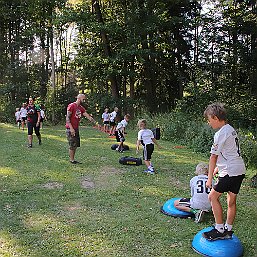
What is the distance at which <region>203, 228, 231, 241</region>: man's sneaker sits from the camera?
173 inches

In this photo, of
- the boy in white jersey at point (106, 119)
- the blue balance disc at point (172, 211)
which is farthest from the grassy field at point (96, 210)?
the boy in white jersey at point (106, 119)

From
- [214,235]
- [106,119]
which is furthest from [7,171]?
[106,119]

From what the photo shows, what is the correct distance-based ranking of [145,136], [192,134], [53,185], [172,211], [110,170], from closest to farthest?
[172,211]
[53,185]
[145,136]
[110,170]
[192,134]

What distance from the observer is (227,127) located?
4.29m

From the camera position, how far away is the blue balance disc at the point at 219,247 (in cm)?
422

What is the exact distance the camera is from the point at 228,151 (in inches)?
168

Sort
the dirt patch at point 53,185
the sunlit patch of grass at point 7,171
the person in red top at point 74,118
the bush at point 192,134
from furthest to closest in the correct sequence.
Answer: the bush at point 192,134
the person in red top at point 74,118
the sunlit patch of grass at point 7,171
the dirt patch at point 53,185

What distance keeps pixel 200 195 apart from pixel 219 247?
1210 millimetres

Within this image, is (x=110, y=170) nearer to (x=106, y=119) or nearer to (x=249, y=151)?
(x=249, y=151)

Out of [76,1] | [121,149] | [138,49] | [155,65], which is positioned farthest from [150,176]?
[76,1]

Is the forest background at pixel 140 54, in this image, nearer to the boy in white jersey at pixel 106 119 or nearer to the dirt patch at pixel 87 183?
the boy in white jersey at pixel 106 119

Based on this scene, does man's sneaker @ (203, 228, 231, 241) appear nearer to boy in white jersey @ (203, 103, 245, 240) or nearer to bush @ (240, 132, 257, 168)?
boy in white jersey @ (203, 103, 245, 240)

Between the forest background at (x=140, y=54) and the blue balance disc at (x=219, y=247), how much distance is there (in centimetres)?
1497

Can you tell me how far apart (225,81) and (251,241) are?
20.2 metres
